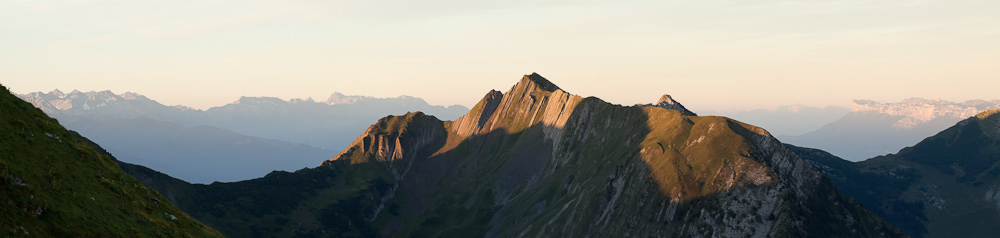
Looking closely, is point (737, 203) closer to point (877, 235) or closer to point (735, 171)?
point (735, 171)

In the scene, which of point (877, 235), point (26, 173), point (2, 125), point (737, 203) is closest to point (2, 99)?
point (2, 125)

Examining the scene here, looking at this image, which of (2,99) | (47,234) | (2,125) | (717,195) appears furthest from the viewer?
(717,195)

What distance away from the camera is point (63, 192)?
49.3 meters

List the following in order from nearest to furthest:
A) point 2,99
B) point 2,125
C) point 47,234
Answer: point 47,234 < point 2,125 < point 2,99

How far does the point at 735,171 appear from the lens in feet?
656

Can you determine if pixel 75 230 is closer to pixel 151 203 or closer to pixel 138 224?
pixel 138 224

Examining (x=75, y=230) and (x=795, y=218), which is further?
(x=795, y=218)

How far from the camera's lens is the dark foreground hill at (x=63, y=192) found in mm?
43938

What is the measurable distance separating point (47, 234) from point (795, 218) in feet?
572

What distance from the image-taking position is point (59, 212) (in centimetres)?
4606

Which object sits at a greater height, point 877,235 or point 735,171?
→ point 735,171

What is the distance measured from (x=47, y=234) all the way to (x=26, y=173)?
633cm

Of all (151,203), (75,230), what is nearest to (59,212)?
(75,230)

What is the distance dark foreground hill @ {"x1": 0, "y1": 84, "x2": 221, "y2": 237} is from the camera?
43938mm
